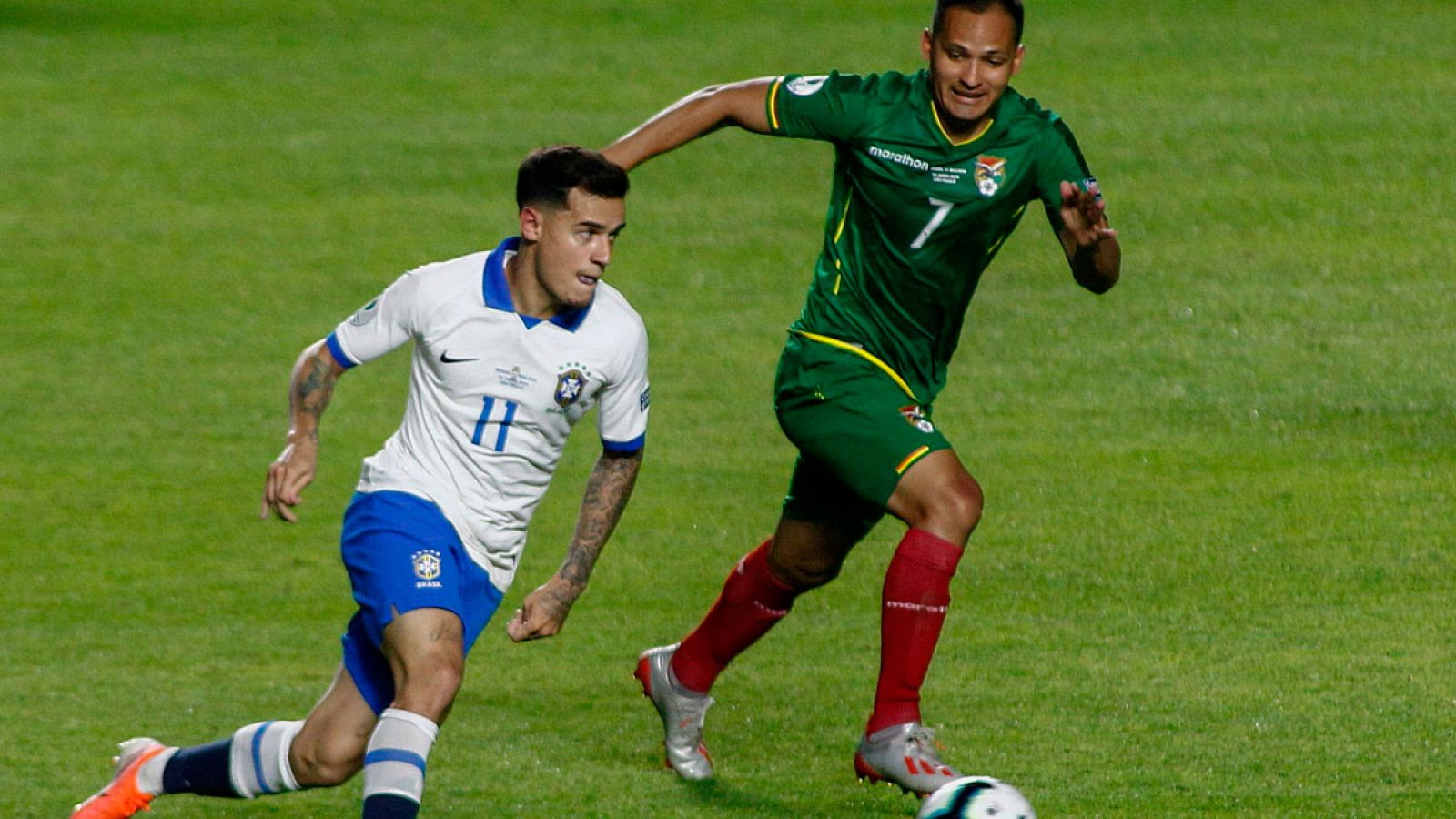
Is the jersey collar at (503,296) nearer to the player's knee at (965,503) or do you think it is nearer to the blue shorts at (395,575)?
the blue shorts at (395,575)

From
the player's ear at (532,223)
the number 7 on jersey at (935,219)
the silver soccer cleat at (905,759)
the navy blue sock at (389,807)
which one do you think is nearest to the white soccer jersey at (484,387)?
the player's ear at (532,223)

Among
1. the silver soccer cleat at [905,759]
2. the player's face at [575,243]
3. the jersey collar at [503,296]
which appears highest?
the player's face at [575,243]

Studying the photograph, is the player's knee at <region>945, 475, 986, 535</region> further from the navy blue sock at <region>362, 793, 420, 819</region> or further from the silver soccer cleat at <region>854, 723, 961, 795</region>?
the navy blue sock at <region>362, 793, 420, 819</region>

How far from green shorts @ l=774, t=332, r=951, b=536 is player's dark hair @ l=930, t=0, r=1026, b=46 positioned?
3.36 feet

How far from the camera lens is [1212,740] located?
25.0 ft

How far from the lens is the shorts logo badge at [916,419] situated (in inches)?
269

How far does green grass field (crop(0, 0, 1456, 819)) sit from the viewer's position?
7.84 meters

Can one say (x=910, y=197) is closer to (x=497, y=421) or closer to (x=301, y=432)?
(x=497, y=421)

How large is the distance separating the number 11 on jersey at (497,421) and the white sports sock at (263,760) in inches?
37.3

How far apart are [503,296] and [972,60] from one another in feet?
5.29

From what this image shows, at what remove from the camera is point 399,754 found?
5.72 meters

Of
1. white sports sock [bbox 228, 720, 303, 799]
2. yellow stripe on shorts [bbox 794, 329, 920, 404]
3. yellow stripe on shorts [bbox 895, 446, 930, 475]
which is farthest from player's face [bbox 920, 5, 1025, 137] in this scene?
white sports sock [bbox 228, 720, 303, 799]

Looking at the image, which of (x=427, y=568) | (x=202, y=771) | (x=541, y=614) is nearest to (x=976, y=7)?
(x=541, y=614)

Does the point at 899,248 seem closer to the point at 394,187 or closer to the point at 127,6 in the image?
the point at 394,187
